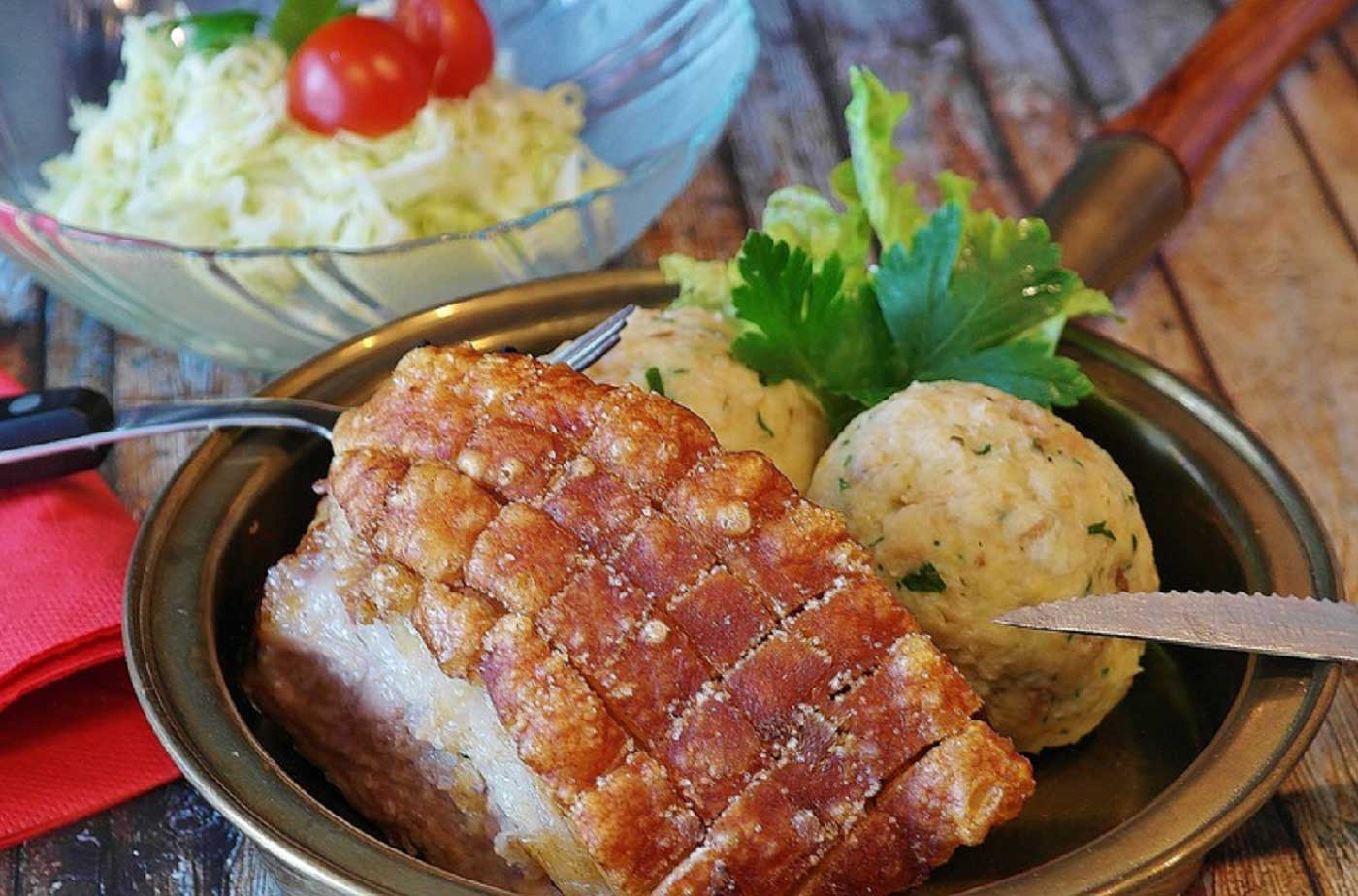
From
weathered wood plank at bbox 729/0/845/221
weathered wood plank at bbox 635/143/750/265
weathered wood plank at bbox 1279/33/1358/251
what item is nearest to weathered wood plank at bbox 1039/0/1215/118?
weathered wood plank at bbox 1279/33/1358/251

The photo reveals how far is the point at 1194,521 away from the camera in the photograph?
187 centimetres

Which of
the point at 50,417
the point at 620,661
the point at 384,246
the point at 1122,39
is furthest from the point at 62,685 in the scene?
the point at 1122,39

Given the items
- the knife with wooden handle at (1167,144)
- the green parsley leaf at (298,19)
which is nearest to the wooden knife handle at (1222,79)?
the knife with wooden handle at (1167,144)

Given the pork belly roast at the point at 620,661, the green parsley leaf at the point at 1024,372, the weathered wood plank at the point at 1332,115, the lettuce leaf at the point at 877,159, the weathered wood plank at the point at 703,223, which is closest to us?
the pork belly roast at the point at 620,661

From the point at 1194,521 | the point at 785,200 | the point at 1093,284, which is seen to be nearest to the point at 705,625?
the point at 1194,521

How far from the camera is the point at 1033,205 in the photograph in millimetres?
3074

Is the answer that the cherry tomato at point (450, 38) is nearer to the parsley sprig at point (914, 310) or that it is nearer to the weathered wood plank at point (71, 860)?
the parsley sprig at point (914, 310)

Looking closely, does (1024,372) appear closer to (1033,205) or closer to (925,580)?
(925,580)

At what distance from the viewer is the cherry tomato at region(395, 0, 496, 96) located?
2.82 metres

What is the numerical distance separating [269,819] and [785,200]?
125 centimetres

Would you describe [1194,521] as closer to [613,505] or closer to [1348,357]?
[613,505]

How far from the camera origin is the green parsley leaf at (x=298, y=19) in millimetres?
2824

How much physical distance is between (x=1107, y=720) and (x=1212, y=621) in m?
0.35

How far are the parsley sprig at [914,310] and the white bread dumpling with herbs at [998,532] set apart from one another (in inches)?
6.0
